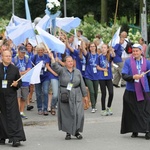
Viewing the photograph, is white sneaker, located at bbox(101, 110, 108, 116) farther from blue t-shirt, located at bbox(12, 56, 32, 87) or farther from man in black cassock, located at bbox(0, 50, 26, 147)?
man in black cassock, located at bbox(0, 50, 26, 147)

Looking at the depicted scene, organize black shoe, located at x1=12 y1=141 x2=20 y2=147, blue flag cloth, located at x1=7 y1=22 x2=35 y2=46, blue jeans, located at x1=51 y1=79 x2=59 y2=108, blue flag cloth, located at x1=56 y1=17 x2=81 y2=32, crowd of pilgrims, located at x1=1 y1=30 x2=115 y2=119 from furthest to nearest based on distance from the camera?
blue flag cloth, located at x1=56 y1=17 x2=81 y2=32
blue jeans, located at x1=51 y1=79 x2=59 y2=108
crowd of pilgrims, located at x1=1 y1=30 x2=115 y2=119
blue flag cloth, located at x1=7 y1=22 x2=35 y2=46
black shoe, located at x1=12 y1=141 x2=20 y2=147

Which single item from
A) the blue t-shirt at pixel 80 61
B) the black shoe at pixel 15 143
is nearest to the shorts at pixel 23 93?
the blue t-shirt at pixel 80 61

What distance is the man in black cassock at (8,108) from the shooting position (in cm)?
962

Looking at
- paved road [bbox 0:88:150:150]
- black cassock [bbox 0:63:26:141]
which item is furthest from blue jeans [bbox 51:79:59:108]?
black cassock [bbox 0:63:26:141]

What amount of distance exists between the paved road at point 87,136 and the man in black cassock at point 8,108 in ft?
0.71

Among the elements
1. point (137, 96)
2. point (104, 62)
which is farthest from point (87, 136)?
point (104, 62)

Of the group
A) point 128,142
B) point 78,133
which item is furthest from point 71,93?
point 128,142

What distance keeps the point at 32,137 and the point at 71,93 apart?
3.87 ft

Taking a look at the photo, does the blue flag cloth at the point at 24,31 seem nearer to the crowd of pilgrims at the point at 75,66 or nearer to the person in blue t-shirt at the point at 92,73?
the crowd of pilgrims at the point at 75,66

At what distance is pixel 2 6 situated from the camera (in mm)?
60562

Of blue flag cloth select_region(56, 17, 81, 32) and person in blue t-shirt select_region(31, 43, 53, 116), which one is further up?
blue flag cloth select_region(56, 17, 81, 32)

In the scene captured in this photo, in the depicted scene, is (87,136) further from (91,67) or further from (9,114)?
(91,67)

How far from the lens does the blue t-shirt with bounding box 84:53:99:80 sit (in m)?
13.8

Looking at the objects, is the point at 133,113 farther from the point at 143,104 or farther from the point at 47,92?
the point at 47,92
